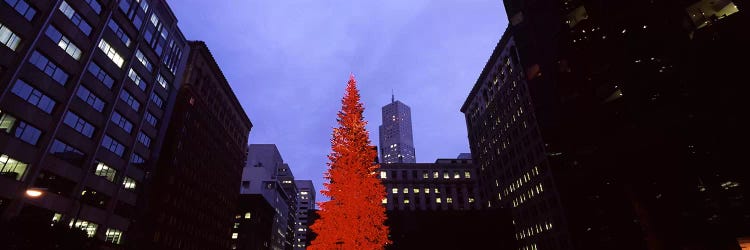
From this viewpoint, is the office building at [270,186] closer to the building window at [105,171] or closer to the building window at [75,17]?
the building window at [105,171]

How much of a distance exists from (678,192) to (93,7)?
62.6 meters

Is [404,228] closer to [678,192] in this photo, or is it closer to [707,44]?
[678,192]

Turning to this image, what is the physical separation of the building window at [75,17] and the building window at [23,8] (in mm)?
4159

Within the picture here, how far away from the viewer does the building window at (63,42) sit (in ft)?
133

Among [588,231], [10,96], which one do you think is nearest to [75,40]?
[10,96]

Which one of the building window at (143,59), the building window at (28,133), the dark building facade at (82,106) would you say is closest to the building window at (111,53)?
the dark building facade at (82,106)

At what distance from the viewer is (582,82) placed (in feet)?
108

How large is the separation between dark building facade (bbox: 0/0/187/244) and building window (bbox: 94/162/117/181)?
0.50 feet

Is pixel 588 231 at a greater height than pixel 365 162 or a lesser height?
lesser

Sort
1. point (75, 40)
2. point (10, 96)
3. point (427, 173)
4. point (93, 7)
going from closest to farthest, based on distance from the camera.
Answer: 1. point (10, 96)
2. point (75, 40)
3. point (93, 7)
4. point (427, 173)

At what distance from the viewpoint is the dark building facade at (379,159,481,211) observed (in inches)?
4473

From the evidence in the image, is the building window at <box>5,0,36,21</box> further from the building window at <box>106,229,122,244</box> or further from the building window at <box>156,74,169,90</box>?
the building window at <box>106,229,122,244</box>

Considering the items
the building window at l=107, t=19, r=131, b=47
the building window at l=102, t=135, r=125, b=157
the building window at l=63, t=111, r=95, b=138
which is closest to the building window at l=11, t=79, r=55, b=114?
the building window at l=63, t=111, r=95, b=138

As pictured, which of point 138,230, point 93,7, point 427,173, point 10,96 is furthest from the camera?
point 427,173
